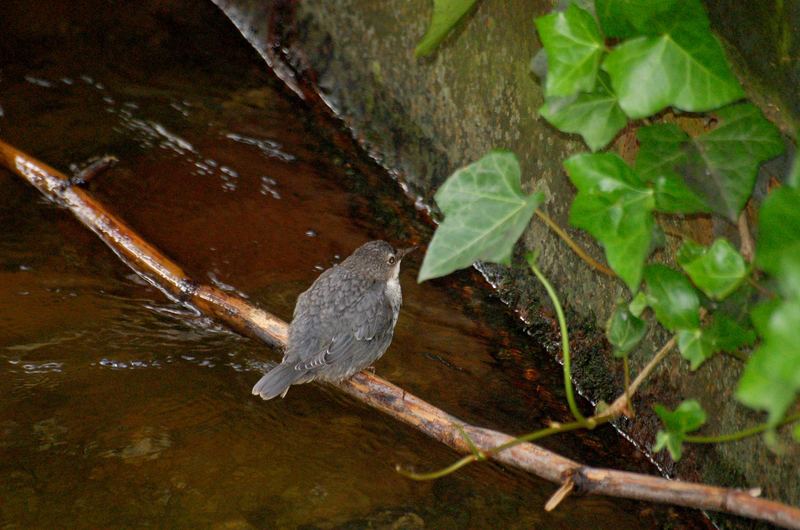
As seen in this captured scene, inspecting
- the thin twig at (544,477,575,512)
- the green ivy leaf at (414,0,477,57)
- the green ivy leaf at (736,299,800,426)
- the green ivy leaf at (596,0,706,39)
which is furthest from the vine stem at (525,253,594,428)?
the green ivy leaf at (736,299,800,426)

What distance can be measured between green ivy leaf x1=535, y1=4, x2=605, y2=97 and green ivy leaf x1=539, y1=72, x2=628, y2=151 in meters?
0.20

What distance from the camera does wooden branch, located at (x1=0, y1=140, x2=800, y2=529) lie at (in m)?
2.58

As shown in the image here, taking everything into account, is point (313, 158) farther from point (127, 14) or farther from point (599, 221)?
point (599, 221)

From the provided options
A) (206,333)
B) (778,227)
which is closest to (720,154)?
(778,227)

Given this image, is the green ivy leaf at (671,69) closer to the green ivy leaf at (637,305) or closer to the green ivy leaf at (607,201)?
the green ivy leaf at (607,201)

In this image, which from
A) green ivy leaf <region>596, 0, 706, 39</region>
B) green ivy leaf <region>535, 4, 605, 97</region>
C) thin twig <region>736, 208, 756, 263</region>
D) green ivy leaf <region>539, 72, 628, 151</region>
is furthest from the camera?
thin twig <region>736, 208, 756, 263</region>

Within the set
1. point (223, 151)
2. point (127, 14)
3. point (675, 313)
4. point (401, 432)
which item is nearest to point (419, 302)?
point (401, 432)

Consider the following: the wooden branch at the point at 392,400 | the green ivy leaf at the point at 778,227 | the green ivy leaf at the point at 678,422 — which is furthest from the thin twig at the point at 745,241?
the green ivy leaf at the point at 778,227

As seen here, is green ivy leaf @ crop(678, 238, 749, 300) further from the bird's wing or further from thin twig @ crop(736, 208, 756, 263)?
the bird's wing

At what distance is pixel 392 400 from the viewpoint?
3.59 metres

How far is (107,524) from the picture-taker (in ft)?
10.9

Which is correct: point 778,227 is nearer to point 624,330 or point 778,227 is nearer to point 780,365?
point 780,365

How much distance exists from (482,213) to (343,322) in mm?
1679

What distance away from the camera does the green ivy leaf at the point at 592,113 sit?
8.90ft
